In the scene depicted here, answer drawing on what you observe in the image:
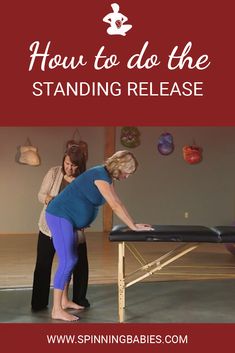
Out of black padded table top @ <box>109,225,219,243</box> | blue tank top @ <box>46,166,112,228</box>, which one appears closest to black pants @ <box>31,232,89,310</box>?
blue tank top @ <box>46,166,112,228</box>

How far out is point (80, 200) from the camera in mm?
3109

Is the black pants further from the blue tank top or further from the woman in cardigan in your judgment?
the blue tank top

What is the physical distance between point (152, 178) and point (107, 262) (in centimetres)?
295

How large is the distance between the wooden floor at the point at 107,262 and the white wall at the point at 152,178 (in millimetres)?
601

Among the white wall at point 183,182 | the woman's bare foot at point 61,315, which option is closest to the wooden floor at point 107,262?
the woman's bare foot at point 61,315

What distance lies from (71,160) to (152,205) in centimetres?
485

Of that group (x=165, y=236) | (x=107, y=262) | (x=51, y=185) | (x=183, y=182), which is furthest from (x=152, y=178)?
(x=165, y=236)

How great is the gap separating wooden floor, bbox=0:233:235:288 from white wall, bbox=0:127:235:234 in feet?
1.97

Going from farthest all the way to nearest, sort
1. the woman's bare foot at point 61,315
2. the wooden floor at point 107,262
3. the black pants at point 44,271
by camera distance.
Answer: the wooden floor at point 107,262 < the black pants at point 44,271 < the woman's bare foot at point 61,315

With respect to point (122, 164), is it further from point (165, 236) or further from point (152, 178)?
point (152, 178)

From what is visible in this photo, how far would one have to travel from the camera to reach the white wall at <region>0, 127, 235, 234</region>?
7.60 m

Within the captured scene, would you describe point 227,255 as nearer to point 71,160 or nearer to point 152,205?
point 152,205

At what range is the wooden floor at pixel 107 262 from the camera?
14.5 feet

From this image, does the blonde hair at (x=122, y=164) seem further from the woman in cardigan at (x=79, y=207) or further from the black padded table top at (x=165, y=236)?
the black padded table top at (x=165, y=236)
